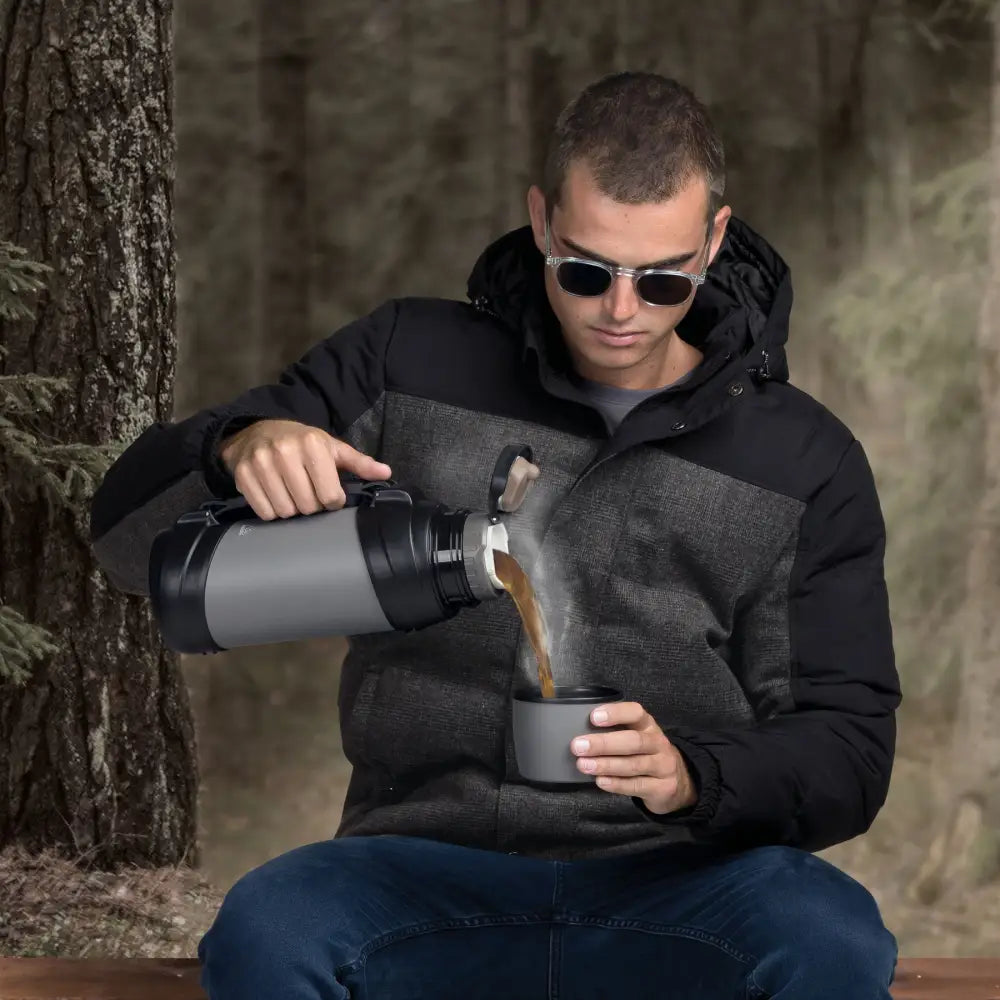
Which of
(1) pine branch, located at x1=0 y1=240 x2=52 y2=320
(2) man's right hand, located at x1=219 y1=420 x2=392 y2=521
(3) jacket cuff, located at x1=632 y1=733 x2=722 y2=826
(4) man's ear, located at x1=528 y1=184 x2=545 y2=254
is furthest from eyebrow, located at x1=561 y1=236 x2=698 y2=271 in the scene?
(1) pine branch, located at x1=0 y1=240 x2=52 y2=320

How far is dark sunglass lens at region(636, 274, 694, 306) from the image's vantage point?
1.94 meters

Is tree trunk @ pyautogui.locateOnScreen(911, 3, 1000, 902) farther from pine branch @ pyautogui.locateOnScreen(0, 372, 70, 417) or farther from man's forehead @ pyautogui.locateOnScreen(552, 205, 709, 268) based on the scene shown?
man's forehead @ pyautogui.locateOnScreen(552, 205, 709, 268)

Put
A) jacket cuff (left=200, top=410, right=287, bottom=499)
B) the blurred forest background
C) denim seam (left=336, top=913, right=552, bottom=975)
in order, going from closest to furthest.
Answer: denim seam (left=336, top=913, right=552, bottom=975)
jacket cuff (left=200, top=410, right=287, bottom=499)
the blurred forest background

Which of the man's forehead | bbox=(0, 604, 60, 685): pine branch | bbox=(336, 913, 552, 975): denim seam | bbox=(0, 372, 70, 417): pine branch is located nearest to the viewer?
bbox=(336, 913, 552, 975): denim seam

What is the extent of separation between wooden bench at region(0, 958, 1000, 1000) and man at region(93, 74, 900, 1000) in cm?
30

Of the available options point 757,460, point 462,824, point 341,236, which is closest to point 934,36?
point 341,236

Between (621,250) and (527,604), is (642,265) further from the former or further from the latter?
(527,604)

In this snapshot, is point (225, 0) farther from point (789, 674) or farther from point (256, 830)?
point (789, 674)

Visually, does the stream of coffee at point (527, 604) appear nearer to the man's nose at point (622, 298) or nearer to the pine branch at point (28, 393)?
the man's nose at point (622, 298)

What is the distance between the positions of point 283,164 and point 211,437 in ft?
10.00

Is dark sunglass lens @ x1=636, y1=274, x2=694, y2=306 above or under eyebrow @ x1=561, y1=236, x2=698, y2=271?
under

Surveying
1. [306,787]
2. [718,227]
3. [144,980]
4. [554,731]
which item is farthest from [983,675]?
[554,731]

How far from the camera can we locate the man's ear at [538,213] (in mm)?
2090

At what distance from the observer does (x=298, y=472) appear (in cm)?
165
